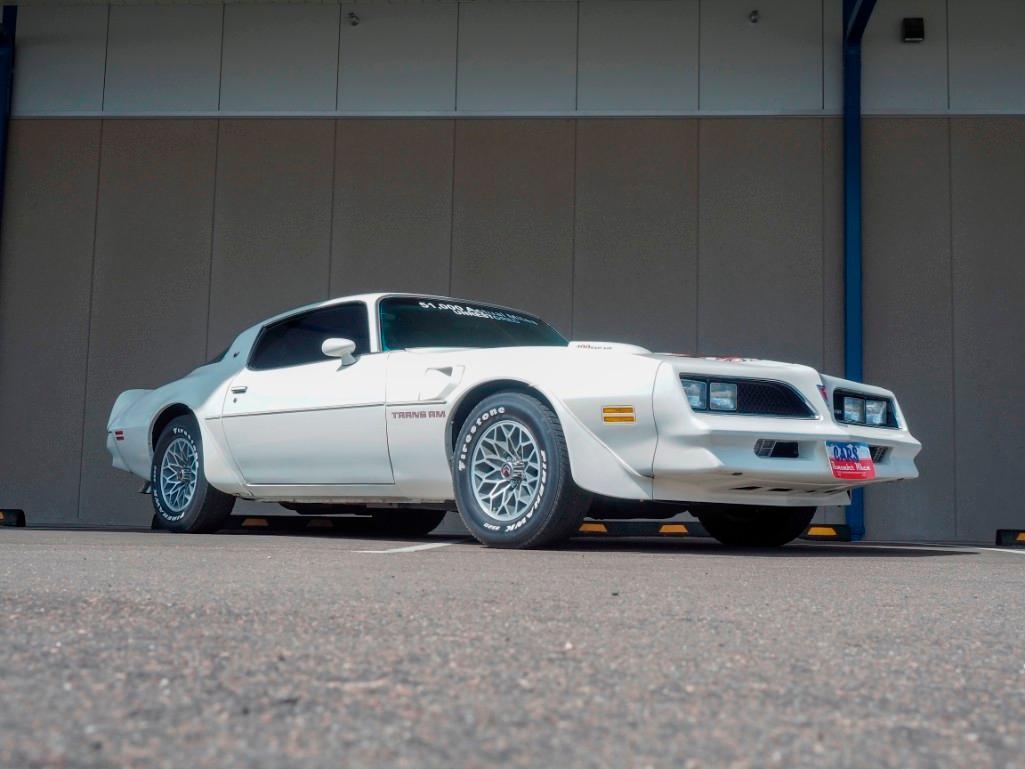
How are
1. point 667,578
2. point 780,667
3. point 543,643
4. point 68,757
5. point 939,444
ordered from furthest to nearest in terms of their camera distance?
1. point 939,444
2. point 667,578
3. point 543,643
4. point 780,667
5. point 68,757

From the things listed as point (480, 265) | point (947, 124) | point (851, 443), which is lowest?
point (851, 443)

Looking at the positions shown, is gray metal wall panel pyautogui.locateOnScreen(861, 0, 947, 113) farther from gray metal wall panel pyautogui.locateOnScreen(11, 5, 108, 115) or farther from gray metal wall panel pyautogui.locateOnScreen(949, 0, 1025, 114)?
gray metal wall panel pyautogui.locateOnScreen(11, 5, 108, 115)

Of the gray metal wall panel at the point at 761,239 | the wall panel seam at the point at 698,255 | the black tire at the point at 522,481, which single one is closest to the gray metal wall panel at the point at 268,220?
the wall panel seam at the point at 698,255

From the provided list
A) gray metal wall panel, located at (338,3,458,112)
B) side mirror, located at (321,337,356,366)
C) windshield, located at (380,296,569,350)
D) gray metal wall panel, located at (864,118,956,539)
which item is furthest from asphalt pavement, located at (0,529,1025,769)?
gray metal wall panel, located at (338,3,458,112)

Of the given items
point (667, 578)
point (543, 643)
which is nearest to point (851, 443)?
point (667, 578)

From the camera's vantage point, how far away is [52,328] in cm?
1099

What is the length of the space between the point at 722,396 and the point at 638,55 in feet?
23.0

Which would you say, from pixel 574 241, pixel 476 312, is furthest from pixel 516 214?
pixel 476 312

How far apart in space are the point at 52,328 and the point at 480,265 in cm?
403

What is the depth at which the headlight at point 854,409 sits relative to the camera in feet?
16.0

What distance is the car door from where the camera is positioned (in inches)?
206

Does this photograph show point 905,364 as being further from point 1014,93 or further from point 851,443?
point 851,443

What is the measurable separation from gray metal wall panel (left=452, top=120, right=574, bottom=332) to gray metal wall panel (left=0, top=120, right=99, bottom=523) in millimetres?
3548

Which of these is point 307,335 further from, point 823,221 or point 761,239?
point 823,221
